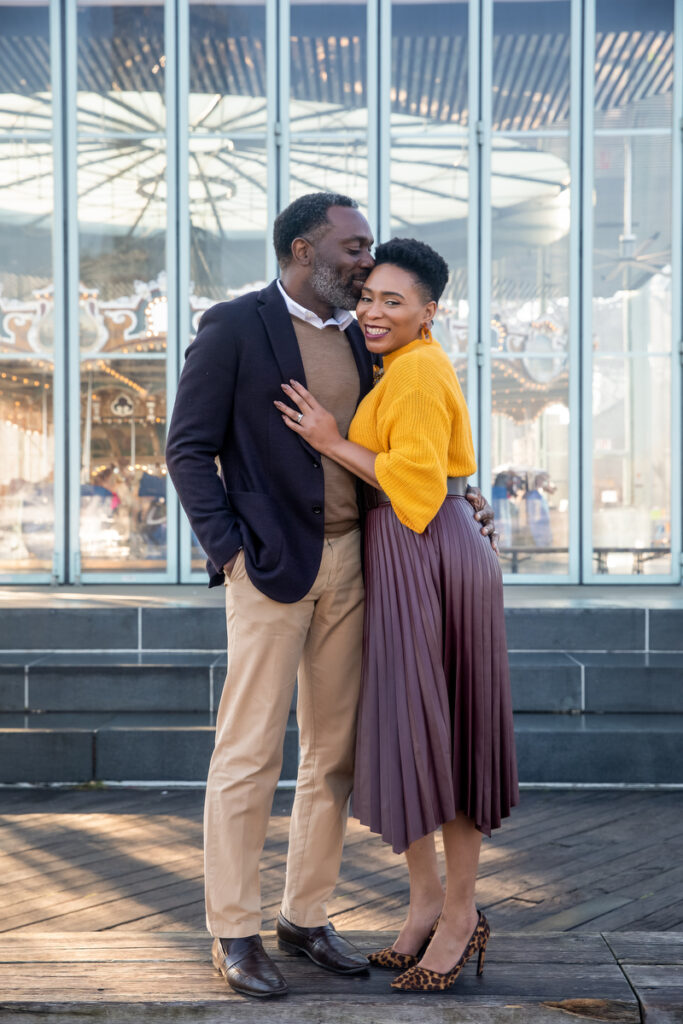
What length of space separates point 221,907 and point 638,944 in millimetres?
1029

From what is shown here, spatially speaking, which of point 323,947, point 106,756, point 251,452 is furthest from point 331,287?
point 106,756

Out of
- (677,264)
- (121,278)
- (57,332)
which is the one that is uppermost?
(677,264)

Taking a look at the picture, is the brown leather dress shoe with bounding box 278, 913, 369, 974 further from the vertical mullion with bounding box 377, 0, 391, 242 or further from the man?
the vertical mullion with bounding box 377, 0, 391, 242

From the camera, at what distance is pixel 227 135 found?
8.48 m

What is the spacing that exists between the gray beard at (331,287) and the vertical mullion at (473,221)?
5.91 m

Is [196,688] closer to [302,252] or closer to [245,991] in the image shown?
[245,991]

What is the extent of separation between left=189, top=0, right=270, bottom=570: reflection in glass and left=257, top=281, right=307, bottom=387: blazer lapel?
6.05m

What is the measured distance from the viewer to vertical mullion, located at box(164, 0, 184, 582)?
8430 millimetres

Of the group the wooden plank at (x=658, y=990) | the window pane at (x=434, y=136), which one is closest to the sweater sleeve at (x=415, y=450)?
the wooden plank at (x=658, y=990)

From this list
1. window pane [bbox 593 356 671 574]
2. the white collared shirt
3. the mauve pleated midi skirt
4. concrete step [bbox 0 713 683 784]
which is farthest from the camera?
window pane [bbox 593 356 671 574]

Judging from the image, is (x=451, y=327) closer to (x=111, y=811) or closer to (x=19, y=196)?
(x=19, y=196)

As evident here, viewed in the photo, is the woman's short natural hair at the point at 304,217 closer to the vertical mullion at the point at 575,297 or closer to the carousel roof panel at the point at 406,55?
the vertical mullion at the point at 575,297

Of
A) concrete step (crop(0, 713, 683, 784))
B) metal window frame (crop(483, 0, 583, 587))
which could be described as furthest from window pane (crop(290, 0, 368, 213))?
concrete step (crop(0, 713, 683, 784))

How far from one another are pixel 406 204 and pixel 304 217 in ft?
20.3
